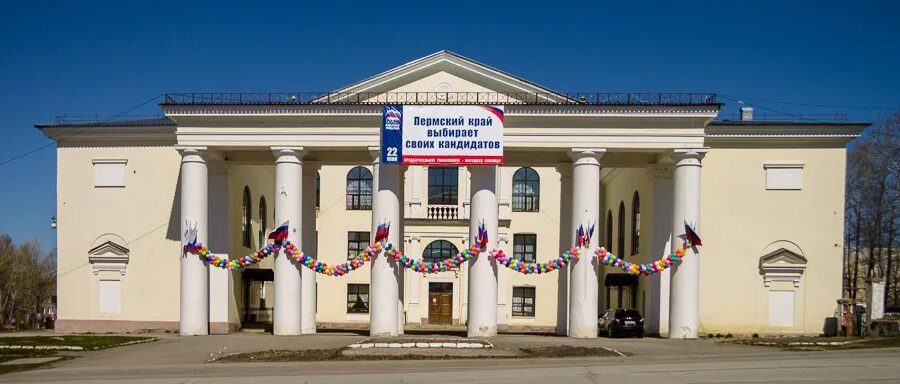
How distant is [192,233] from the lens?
39.0 metres

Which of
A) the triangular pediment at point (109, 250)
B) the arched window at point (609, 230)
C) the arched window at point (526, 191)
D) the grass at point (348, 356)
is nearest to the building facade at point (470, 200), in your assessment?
the triangular pediment at point (109, 250)

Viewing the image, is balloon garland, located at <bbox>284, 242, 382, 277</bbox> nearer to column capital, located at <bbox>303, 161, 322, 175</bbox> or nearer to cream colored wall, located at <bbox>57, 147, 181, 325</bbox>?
column capital, located at <bbox>303, 161, 322, 175</bbox>

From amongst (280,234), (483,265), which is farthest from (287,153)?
(483,265)

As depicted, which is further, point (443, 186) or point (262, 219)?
point (443, 186)

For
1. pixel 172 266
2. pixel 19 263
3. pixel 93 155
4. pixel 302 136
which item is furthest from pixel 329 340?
pixel 19 263

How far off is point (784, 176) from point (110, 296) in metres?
30.4

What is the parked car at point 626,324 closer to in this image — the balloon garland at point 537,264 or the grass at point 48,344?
the balloon garland at point 537,264

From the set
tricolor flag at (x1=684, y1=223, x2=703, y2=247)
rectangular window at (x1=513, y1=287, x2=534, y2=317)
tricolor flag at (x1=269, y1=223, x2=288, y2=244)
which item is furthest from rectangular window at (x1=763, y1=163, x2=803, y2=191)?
tricolor flag at (x1=269, y1=223, x2=288, y2=244)

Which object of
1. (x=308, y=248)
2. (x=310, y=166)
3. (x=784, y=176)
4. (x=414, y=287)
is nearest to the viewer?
(x=784, y=176)

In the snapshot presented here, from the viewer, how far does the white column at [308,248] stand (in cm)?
4019

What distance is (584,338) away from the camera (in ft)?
123

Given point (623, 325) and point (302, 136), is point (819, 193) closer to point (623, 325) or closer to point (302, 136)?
point (623, 325)

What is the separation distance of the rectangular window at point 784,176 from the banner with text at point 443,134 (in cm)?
1274

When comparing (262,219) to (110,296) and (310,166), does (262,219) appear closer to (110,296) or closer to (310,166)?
(310,166)
